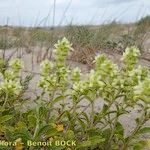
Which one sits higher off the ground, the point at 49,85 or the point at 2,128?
the point at 49,85

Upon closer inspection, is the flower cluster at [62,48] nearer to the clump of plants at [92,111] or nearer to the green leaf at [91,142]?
the clump of plants at [92,111]

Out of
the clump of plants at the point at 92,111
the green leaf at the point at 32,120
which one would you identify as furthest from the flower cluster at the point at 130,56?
the green leaf at the point at 32,120

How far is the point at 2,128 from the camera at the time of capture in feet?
10.7

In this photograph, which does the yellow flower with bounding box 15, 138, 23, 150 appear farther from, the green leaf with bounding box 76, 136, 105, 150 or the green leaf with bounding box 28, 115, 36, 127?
the green leaf with bounding box 76, 136, 105, 150

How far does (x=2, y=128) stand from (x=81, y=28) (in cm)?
526

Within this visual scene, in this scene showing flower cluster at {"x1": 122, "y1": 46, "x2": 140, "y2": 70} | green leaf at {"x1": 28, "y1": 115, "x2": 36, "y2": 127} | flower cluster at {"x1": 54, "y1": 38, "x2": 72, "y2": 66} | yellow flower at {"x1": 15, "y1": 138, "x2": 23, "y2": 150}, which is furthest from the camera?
flower cluster at {"x1": 54, "y1": 38, "x2": 72, "y2": 66}

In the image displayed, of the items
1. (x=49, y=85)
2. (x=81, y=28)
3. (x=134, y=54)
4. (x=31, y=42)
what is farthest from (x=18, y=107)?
(x=81, y=28)

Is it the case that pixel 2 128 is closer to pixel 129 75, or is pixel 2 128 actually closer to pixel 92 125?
pixel 92 125

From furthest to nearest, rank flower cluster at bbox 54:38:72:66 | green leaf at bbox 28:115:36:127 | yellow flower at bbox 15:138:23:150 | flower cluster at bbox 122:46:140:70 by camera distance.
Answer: flower cluster at bbox 54:38:72:66 < flower cluster at bbox 122:46:140:70 < green leaf at bbox 28:115:36:127 < yellow flower at bbox 15:138:23:150

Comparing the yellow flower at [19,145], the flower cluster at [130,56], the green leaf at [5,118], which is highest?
the flower cluster at [130,56]

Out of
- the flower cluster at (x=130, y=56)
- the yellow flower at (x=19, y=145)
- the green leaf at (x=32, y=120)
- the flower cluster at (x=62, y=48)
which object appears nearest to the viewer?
the yellow flower at (x=19, y=145)

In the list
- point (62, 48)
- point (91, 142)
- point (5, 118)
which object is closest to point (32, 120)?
point (5, 118)

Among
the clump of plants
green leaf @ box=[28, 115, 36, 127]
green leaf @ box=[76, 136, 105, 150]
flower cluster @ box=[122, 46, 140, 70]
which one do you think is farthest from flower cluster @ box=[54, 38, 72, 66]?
green leaf @ box=[76, 136, 105, 150]

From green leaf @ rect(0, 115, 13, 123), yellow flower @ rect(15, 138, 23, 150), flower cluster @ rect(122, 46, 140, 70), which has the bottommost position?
yellow flower @ rect(15, 138, 23, 150)
